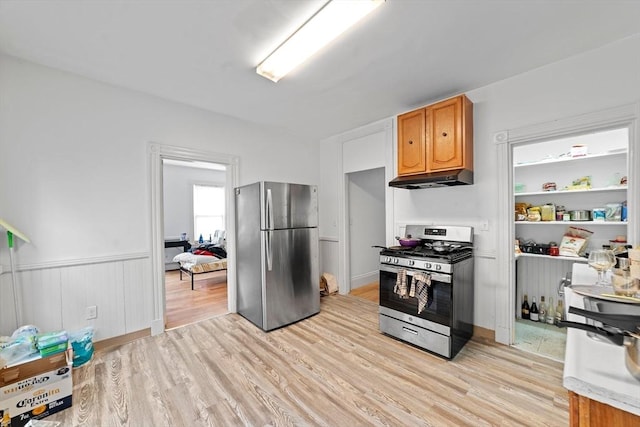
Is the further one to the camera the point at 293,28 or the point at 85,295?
the point at 85,295

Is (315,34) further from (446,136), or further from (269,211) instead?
(269,211)

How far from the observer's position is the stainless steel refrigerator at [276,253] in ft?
9.53

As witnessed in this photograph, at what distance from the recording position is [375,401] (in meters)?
1.78

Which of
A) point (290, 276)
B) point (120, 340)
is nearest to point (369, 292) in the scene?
point (290, 276)

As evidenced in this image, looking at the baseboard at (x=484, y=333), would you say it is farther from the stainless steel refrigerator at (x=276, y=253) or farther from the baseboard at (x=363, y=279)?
the baseboard at (x=363, y=279)

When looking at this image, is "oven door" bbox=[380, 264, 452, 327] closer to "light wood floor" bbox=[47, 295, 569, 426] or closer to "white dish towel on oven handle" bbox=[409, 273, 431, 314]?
"white dish towel on oven handle" bbox=[409, 273, 431, 314]

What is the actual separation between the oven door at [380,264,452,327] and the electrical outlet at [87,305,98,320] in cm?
288

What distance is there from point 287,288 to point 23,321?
2.33 m

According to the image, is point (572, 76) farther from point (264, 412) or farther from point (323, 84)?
point (264, 412)

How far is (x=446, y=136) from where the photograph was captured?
256 cm

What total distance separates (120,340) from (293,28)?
3.32 meters

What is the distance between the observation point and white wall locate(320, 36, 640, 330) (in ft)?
6.53

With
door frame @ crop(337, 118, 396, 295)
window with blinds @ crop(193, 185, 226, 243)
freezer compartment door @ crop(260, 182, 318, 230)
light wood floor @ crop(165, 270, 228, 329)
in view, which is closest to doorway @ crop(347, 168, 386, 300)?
door frame @ crop(337, 118, 396, 295)

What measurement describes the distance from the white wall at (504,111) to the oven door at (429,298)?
0.72 metres
